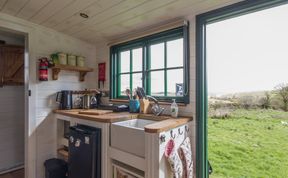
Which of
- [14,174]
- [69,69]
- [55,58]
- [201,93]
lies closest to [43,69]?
[55,58]

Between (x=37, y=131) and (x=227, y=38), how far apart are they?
2.52 m

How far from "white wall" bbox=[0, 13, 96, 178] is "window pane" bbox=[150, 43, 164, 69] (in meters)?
1.33

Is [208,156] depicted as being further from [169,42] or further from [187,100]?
[169,42]

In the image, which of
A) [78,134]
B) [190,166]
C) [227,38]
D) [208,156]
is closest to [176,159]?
[190,166]

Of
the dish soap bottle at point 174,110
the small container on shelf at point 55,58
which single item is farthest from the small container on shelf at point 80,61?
the dish soap bottle at point 174,110

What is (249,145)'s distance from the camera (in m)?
1.54

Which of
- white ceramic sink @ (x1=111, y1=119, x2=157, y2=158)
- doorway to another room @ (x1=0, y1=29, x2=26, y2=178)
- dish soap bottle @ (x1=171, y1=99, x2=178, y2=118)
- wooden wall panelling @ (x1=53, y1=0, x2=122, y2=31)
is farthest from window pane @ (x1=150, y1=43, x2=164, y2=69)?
doorway to another room @ (x1=0, y1=29, x2=26, y2=178)

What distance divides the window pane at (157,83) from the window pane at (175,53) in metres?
0.18

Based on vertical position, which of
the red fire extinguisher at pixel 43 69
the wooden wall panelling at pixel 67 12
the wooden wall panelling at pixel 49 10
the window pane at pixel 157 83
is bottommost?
the window pane at pixel 157 83

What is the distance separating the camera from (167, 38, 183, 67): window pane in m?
2.00

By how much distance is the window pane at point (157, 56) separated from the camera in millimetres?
2164

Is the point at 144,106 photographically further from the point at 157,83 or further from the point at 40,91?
the point at 40,91

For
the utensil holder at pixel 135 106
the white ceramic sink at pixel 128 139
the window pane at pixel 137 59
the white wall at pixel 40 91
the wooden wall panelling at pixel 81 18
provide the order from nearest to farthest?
1. the white ceramic sink at pixel 128 139
2. the wooden wall panelling at pixel 81 18
3. the utensil holder at pixel 135 106
4. the white wall at pixel 40 91
5. the window pane at pixel 137 59

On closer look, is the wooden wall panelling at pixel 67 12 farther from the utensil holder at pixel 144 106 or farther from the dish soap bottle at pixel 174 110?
the dish soap bottle at pixel 174 110
